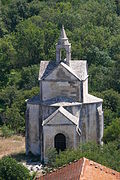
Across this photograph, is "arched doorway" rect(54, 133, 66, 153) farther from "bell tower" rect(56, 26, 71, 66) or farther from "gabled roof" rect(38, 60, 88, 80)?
"bell tower" rect(56, 26, 71, 66)

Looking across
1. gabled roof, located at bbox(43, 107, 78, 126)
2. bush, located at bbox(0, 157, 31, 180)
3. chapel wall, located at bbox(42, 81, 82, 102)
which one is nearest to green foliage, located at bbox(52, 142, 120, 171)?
bush, located at bbox(0, 157, 31, 180)

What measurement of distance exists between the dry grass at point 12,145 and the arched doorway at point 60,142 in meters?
4.34

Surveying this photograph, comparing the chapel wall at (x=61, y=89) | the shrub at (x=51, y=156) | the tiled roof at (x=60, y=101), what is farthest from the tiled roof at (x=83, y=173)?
the chapel wall at (x=61, y=89)

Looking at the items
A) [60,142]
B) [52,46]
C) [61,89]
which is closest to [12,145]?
[60,142]

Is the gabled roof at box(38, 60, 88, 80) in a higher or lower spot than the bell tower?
lower

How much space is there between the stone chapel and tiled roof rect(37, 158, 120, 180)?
45.8 ft

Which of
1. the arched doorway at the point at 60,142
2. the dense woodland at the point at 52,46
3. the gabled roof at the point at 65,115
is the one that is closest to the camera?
the gabled roof at the point at 65,115

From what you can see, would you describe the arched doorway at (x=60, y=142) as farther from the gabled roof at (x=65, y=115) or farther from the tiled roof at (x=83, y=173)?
the tiled roof at (x=83, y=173)

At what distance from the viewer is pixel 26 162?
133 ft

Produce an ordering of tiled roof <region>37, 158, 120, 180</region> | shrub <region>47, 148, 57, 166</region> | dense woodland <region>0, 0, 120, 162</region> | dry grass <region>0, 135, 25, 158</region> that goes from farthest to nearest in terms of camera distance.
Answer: dense woodland <region>0, 0, 120, 162</region>
dry grass <region>0, 135, 25, 158</region>
shrub <region>47, 148, 57, 166</region>
tiled roof <region>37, 158, 120, 180</region>

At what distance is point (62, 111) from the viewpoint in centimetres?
3941

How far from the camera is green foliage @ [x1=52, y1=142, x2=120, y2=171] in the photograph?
3044 centimetres

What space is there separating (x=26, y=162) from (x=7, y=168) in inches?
374

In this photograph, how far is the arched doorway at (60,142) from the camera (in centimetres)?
3978
